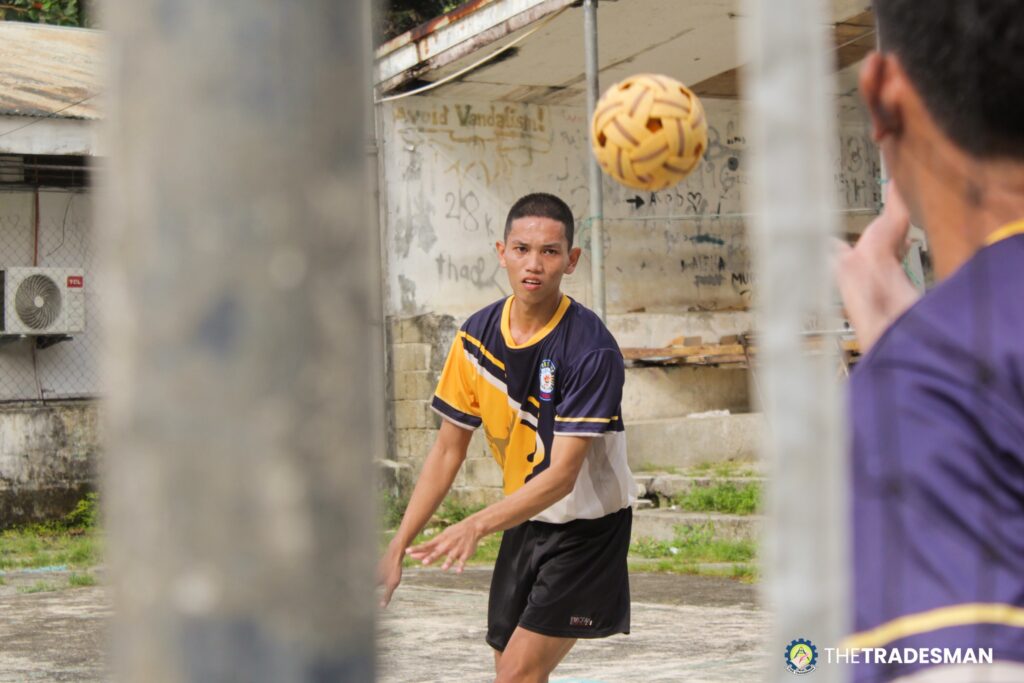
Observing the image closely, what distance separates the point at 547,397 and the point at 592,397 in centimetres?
23

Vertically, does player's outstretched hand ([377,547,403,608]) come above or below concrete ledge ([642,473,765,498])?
above

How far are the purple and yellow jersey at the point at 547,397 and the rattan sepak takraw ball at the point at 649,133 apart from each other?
63 cm

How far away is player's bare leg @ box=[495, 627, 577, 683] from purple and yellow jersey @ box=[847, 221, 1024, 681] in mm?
3615

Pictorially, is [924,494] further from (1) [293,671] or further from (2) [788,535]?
(1) [293,671]

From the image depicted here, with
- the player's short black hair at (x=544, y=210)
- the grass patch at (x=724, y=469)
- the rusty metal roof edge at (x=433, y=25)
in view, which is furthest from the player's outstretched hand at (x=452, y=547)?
the rusty metal roof edge at (x=433, y=25)

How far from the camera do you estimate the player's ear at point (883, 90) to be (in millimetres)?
1569

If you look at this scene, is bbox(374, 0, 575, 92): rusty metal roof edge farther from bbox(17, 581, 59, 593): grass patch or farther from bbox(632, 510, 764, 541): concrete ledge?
bbox(17, 581, 59, 593): grass patch

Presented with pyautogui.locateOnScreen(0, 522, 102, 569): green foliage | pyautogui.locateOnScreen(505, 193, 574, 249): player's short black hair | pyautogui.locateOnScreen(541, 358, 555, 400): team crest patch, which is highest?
pyautogui.locateOnScreen(505, 193, 574, 249): player's short black hair

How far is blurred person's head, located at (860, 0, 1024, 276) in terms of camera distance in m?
1.46

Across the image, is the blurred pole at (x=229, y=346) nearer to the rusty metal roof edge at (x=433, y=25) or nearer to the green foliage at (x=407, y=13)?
the rusty metal roof edge at (x=433, y=25)

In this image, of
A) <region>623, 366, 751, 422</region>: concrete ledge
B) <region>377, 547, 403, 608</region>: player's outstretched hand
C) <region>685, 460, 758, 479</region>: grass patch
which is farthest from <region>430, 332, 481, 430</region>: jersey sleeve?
<region>623, 366, 751, 422</region>: concrete ledge

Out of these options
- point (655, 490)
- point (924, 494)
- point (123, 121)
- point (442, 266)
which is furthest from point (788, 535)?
point (442, 266)

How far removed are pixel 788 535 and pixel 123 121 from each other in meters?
0.61

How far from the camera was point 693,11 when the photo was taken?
11977 mm
